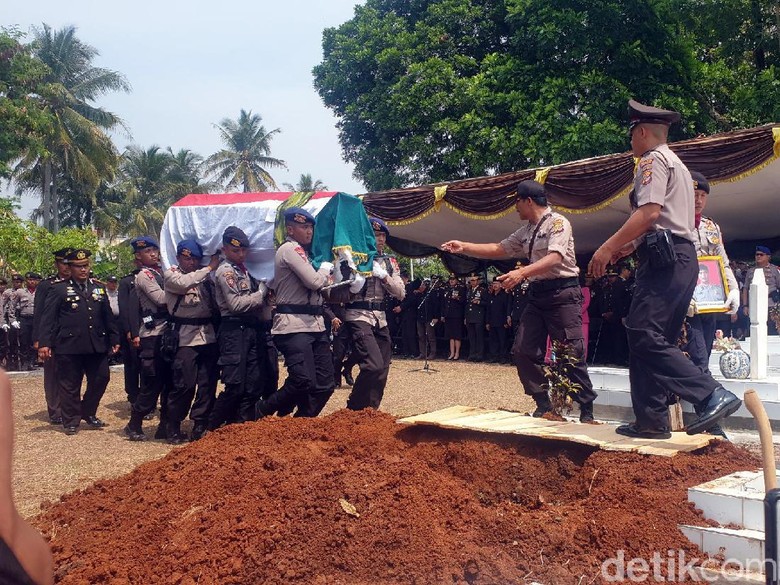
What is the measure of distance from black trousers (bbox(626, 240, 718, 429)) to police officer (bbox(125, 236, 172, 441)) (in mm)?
4581

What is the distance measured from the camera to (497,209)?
11.3m

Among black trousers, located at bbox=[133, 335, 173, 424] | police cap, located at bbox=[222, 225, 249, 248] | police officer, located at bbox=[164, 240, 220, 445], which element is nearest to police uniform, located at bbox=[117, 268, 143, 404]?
black trousers, located at bbox=[133, 335, 173, 424]

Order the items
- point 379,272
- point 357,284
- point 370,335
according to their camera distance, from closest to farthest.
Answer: point 357,284, point 370,335, point 379,272

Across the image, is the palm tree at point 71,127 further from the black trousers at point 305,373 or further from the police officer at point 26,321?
the black trousers at point 305,373

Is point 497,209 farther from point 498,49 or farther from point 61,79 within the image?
point 61,79

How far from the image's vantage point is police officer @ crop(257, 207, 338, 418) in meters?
5.66

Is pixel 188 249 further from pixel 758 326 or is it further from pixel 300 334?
pixel 758 326

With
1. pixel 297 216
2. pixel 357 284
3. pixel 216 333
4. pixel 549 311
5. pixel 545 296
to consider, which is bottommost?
pixel 216 333

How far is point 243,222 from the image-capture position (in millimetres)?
7488

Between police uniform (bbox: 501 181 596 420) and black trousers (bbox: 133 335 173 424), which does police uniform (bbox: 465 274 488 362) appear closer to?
black trousers (bbox: 133 335 173 424)

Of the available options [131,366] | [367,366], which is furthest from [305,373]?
[131,366]

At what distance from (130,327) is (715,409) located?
240 inches

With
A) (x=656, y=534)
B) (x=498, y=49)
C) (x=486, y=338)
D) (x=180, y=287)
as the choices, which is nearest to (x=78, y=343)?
(x=180, y=287)

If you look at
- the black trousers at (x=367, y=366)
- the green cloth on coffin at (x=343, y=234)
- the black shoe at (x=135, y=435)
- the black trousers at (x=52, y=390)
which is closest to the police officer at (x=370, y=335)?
the black trousers at (x=367, y=366)
